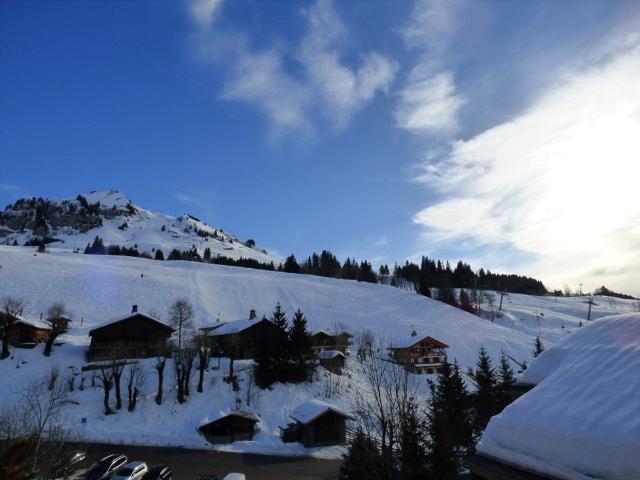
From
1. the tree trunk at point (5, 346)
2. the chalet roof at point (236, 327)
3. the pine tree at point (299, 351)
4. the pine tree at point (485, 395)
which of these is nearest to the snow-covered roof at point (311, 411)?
the pine tree at point (485, 395)

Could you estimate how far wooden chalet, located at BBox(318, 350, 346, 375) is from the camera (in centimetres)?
5494

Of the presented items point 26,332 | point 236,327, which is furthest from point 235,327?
point 26,332

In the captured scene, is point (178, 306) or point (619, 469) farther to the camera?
point (178, 306)

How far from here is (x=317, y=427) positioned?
119 ft

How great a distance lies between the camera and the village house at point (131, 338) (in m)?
50.6

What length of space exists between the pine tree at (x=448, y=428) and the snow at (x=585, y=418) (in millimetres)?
11363

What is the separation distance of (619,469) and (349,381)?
49.7 m

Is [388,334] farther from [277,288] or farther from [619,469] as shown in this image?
[619,469]

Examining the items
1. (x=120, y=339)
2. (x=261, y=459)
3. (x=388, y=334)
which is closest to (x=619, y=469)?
(x=261, y=459)

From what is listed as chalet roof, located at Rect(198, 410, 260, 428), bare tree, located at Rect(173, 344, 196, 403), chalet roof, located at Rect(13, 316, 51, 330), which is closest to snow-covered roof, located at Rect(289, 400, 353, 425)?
chalet roof, located at Rect(198, 410, 260, 428)

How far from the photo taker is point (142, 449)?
104ft

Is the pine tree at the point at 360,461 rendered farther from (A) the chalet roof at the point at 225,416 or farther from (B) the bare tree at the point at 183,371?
(B) the bare tree at the point at 183,371

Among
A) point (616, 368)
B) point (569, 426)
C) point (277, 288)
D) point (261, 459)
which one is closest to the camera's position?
point (569, 426)

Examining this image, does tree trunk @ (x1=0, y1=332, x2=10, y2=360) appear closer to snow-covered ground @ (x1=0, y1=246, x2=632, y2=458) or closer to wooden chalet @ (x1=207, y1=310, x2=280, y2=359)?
snow-covered ground @ (x1=0, y1=246, x2=632, y2=458)
